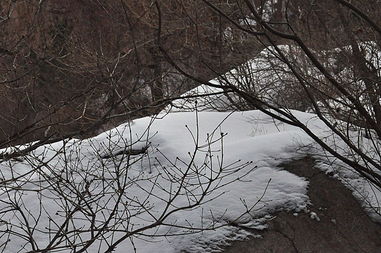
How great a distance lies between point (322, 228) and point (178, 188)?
4.09 ft

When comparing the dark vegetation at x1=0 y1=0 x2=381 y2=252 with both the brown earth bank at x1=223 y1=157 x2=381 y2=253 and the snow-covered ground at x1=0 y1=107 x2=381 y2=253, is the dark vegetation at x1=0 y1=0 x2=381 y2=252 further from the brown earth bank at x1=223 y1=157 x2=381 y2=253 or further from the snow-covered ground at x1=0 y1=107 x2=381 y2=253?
the brown earth bank at x1=223 y1=157 x2=381 y2=253

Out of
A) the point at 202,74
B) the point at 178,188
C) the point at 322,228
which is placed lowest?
the point at 322,228

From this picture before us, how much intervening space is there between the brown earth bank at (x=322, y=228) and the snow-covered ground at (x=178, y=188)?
93mm

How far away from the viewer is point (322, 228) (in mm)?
4469

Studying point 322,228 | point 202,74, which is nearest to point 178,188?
point 322,228

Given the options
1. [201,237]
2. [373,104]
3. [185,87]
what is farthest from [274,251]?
[185,87]

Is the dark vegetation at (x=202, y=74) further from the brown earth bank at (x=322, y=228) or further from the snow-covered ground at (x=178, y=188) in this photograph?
the brown earth bank at (x=322, y=228)

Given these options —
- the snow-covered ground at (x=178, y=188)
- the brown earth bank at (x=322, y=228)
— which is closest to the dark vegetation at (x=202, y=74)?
the snow-covered ground at (x=178, y=188)

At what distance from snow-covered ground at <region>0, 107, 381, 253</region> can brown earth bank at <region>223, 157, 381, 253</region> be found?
9 centimetres

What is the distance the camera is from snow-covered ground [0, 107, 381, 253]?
407cm

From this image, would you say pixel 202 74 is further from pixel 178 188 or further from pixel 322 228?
pixel 322 228

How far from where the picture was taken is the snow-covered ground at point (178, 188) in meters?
4.07

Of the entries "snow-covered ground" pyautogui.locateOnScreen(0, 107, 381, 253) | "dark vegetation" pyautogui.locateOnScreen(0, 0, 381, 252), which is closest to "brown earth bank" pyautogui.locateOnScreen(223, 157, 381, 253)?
"snow-covered ground" pyautogui.locateOnScreen(0, 107, 381, 253)

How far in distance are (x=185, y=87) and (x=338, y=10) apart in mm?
3793
